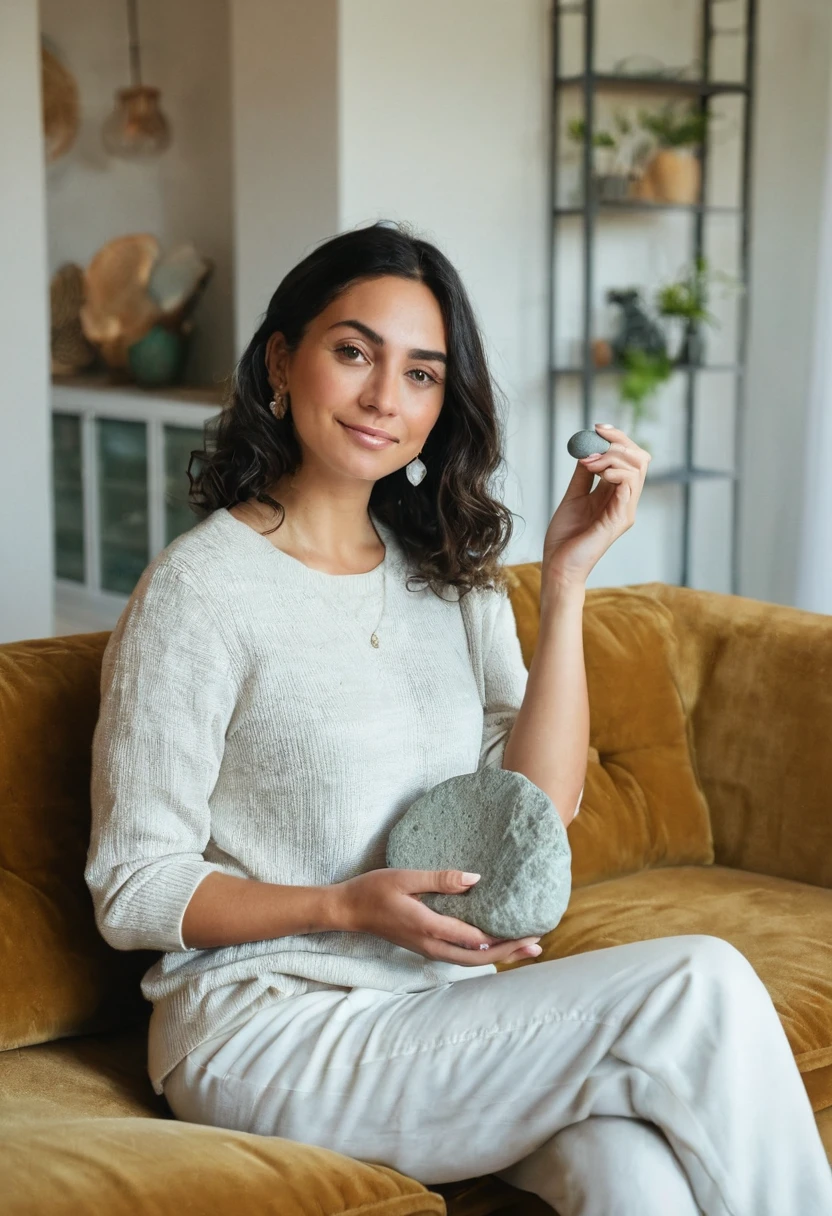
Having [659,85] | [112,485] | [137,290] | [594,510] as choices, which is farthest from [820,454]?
[594,510]

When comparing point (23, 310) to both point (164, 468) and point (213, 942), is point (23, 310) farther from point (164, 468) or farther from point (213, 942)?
point (213, 942)

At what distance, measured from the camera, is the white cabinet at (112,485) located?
4.91m

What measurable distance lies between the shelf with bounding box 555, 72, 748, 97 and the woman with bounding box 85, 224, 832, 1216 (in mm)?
2973

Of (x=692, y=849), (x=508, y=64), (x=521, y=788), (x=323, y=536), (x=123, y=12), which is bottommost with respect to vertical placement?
(x=692, y=849)

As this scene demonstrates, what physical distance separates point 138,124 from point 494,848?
5.00m

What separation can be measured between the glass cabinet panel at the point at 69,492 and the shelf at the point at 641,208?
2.00 meters

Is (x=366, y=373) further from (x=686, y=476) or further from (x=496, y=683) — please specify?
(x=686, y=476)

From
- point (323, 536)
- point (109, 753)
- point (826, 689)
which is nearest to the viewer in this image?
point (109, 753)

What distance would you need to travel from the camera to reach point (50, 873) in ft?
5.46

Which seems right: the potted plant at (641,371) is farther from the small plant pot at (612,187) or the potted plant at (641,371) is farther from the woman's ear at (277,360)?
the woman's ear at (277,360)

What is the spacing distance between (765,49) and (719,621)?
9.92ft

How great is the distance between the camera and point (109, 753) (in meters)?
1.41

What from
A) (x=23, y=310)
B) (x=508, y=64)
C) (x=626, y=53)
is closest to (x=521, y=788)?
(x=23, y=310)

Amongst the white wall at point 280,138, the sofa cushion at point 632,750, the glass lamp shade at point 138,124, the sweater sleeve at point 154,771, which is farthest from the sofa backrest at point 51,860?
the glass lamp shade at point 138,124
